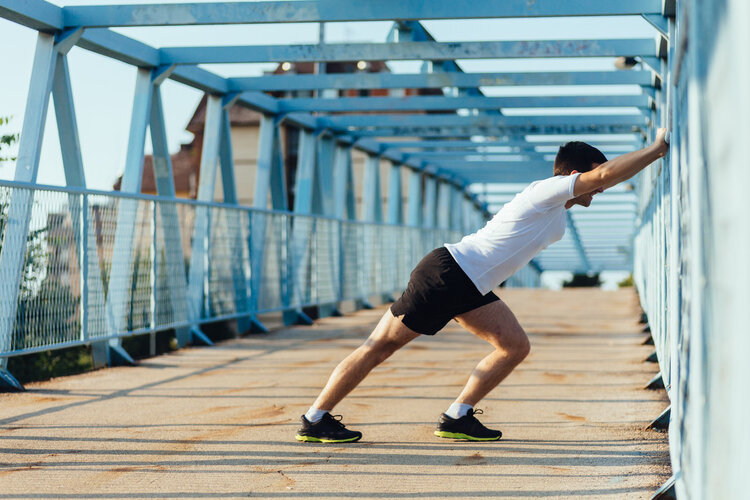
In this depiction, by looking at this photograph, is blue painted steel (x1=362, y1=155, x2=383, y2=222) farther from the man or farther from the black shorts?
the black shorts

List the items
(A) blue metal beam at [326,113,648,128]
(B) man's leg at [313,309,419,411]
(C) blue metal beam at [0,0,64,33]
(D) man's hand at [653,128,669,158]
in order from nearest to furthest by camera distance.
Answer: (D) man's hand at [653,128,669,158] < (B) man's leg at [313,309,419,411] < (C) blue metal beam at [0,0,64,33] < (A) blue metal beam at [326,113,648,128]

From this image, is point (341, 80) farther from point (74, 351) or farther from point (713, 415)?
point (713, 415)

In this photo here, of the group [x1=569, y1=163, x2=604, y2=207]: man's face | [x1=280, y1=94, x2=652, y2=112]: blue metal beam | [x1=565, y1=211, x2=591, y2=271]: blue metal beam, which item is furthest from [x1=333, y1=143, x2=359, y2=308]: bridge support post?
[x1=565, y1=211, x2=591, y2=271]: blue metal beam

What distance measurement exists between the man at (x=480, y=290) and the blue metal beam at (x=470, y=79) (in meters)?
6.17

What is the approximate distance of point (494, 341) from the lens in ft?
15.9

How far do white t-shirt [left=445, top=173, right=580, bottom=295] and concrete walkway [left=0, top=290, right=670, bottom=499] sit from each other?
2.87 feet

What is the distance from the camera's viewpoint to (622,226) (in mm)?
39844

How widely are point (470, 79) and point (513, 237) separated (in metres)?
6.50

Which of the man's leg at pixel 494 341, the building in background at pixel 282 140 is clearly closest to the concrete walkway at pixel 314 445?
the man's leg at pixel 494 341

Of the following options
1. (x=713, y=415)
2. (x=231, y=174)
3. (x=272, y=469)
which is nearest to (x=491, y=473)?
(x=272, y=469)

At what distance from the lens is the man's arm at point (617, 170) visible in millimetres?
4164

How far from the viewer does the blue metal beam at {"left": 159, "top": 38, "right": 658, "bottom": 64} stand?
9.09 m

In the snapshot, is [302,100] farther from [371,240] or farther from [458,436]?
[458,436]

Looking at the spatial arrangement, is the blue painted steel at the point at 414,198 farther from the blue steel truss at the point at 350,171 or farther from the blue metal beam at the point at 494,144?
the blue metal beam at the point at 494,144
